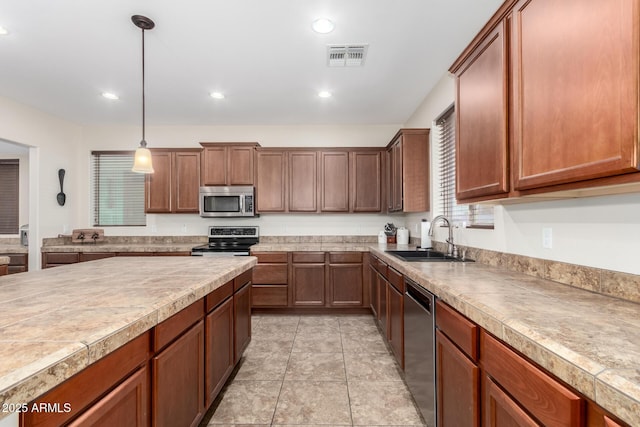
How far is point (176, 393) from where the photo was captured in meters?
1.38

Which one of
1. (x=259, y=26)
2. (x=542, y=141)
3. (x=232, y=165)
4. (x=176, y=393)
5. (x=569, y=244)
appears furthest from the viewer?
(x=232, y=165)

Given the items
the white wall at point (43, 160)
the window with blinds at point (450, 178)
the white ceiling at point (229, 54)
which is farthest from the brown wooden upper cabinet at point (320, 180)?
the white wall at point (43, 160)

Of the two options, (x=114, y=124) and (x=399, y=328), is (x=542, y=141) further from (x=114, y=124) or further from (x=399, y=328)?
(x=114, y=124)

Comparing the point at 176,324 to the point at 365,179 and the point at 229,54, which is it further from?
the point at 365,179

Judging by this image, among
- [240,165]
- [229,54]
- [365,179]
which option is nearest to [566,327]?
[229,54]

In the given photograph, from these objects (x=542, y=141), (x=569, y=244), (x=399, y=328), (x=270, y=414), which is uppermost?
(x=542, y=141)

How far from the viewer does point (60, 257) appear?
4.08 metres

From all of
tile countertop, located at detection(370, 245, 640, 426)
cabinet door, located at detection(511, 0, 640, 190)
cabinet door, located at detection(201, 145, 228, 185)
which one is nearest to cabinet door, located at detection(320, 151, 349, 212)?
cabinet door, located at detection(201, 145, 228, 185)

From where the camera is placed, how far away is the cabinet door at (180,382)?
1222 mm

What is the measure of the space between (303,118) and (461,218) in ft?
8.47

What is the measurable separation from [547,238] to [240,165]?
3638 millimetres

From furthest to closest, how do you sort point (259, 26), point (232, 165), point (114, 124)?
1. point (114, 124)
2. point (232, 165)
3. point (259, 26)

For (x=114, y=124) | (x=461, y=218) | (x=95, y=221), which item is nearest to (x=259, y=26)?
(x=461, y=218)

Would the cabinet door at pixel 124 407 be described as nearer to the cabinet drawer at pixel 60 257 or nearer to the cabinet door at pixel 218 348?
the cabinet door at pixel 218 348
